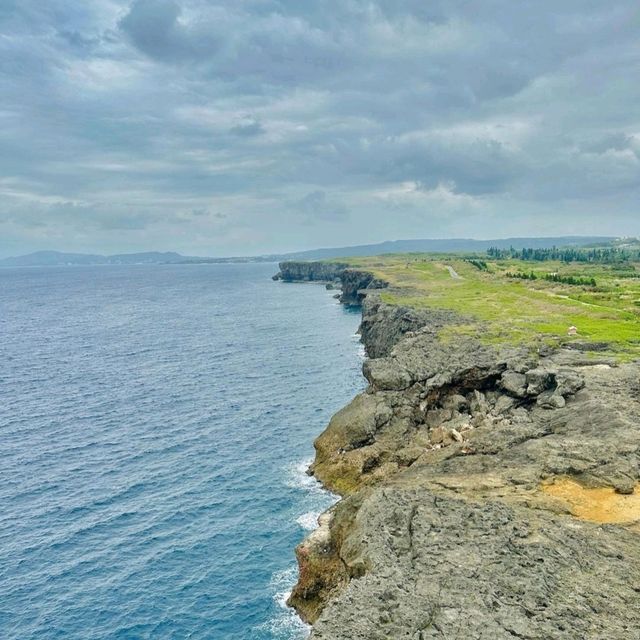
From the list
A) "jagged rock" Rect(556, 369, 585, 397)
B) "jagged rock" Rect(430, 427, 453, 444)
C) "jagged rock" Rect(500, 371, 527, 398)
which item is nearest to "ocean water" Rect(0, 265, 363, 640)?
"jagged rock" Rect(430, 427, 453, 444)

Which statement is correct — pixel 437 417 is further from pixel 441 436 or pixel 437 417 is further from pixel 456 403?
pixel 441 436

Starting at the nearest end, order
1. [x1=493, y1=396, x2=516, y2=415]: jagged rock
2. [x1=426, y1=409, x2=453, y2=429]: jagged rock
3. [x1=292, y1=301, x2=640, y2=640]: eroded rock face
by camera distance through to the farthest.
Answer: [x1=292, y1=301, x2=640, y2=640]: eroded rock face
[x1=493, y1=396, x2=516, y2=415]: jagged rock
[x1=426, y1=409, x2=453, y2=429]: jagged rock

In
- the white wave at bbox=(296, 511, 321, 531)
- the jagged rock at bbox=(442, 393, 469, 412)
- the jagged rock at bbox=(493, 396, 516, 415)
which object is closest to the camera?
the white wave at bbox=(296, 511, 321, 531)

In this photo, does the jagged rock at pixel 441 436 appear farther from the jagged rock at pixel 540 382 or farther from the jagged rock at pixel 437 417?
the jagged rock at pixel 540 382

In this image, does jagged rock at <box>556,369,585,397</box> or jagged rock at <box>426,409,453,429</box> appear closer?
jagged rock at <box>556,369,585,397</box>

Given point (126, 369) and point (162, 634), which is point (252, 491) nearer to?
point (162, 634)

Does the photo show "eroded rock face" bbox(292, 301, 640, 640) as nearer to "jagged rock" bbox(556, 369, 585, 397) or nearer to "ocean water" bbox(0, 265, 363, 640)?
"jagged rock" bbox(556, 369, 585, 397)
